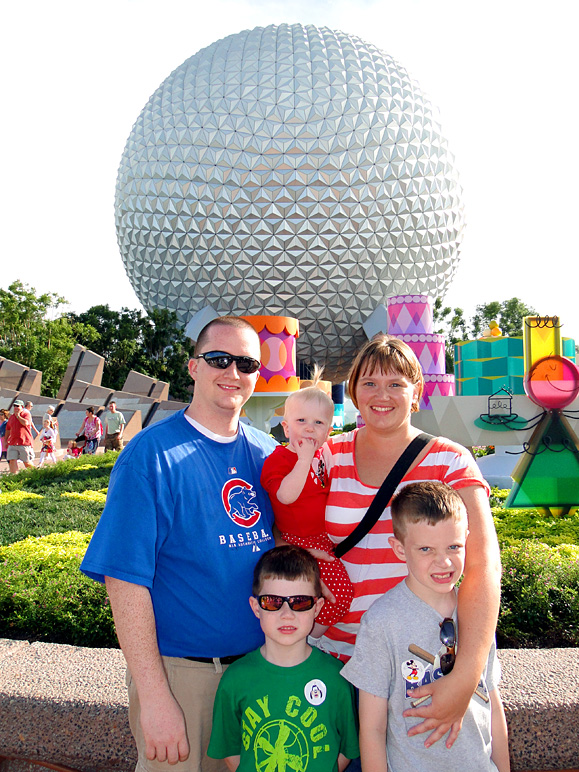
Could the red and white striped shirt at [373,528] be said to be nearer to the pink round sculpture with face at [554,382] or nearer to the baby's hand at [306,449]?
the baby's hand at [306,449]

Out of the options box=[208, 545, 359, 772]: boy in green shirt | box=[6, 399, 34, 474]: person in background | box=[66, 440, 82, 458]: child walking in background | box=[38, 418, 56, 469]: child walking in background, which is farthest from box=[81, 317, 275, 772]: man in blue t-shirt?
box=[66, 440, 82, 458]: child walking in background

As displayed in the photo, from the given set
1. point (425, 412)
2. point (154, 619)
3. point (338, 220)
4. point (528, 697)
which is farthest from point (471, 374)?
point (154, 619)

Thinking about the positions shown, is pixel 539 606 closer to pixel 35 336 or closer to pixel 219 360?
pixel 219 360

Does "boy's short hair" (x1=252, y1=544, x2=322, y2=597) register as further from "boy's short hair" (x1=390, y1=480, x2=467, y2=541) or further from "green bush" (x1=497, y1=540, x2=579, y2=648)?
"green bush" (x1=497, y1=540, x2=579, y2=648)

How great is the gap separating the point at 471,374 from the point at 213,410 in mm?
14854

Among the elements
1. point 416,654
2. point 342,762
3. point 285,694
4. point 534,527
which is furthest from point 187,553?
point 534,527

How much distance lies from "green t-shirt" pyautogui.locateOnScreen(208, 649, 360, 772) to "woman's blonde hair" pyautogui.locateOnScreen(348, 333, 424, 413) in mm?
1063

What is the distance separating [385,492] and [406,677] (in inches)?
24.6

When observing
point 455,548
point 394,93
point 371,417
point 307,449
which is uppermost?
point 394,93

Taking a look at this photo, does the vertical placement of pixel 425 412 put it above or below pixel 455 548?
below

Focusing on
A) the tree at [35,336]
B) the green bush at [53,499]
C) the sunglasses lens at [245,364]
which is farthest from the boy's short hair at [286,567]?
the tree at [35,336]

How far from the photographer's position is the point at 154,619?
2.06 m

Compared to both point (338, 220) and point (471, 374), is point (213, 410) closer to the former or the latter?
point (471, 374)

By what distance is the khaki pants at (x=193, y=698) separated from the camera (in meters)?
2.19
